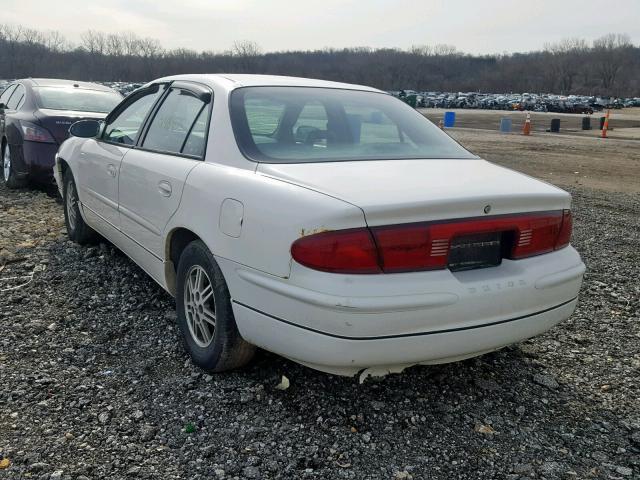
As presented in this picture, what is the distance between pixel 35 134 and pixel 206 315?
17.9 ft

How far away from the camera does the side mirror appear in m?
4.65

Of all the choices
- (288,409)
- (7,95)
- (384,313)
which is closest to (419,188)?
(384,313)

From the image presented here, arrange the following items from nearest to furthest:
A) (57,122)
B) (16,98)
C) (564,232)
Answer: (564,232)
(57,122)
(16,98)

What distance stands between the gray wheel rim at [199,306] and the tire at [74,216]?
2386 millimetres

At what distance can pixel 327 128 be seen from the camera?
334 cm

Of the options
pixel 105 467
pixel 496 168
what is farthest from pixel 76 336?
pixel 496 168

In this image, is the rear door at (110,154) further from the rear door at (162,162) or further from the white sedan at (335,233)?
the white sedan at (335,233)

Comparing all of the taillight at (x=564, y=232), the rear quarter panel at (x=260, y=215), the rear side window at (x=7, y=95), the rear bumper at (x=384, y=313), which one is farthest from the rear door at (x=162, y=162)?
the rear side window at (x=7, y=95)

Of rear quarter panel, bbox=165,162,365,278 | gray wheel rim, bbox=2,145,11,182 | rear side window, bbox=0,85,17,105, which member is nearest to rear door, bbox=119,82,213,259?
rear quarter panel, bbox=165,162,365,278

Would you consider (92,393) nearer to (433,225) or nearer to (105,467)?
(105,467)

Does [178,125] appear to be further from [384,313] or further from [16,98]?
[16,98]

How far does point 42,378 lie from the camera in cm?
306

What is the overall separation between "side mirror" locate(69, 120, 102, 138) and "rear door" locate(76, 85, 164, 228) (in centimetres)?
6

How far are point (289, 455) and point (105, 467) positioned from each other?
2.41ft
